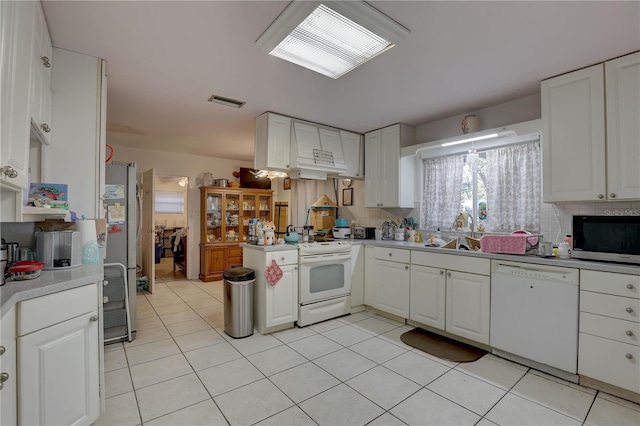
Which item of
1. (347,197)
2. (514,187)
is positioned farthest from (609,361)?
(347,197)

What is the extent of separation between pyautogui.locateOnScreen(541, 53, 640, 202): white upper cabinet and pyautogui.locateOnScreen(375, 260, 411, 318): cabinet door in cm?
154

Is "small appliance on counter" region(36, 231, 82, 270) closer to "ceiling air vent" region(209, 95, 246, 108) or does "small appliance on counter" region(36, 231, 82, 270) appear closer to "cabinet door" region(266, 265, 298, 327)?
"cabinet door" region(266, 265, 298, 327)

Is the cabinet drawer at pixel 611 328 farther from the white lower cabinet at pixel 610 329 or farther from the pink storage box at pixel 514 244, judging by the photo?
the pink storage box at pixel 514 244

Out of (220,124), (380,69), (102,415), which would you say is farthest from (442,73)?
Result: (102,415)

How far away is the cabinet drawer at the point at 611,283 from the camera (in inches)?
76.0

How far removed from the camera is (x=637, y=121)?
2.12 metres

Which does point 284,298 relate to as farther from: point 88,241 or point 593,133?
point 593,133

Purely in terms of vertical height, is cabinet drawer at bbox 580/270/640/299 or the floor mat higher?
cabinet drawer at bbox 580/270/640/299

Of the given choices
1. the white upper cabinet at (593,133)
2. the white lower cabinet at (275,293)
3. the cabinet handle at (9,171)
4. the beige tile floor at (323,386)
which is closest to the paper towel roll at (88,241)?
the cabinet handle at (9,171)

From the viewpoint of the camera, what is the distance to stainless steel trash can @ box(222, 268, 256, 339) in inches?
116

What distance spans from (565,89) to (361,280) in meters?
2.76

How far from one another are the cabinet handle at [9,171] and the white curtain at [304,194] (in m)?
3.73

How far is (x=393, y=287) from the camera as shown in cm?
340

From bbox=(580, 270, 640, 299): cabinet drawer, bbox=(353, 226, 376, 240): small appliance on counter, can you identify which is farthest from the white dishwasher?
bbox=(353, 226, 376, 240): small appliance on counter
